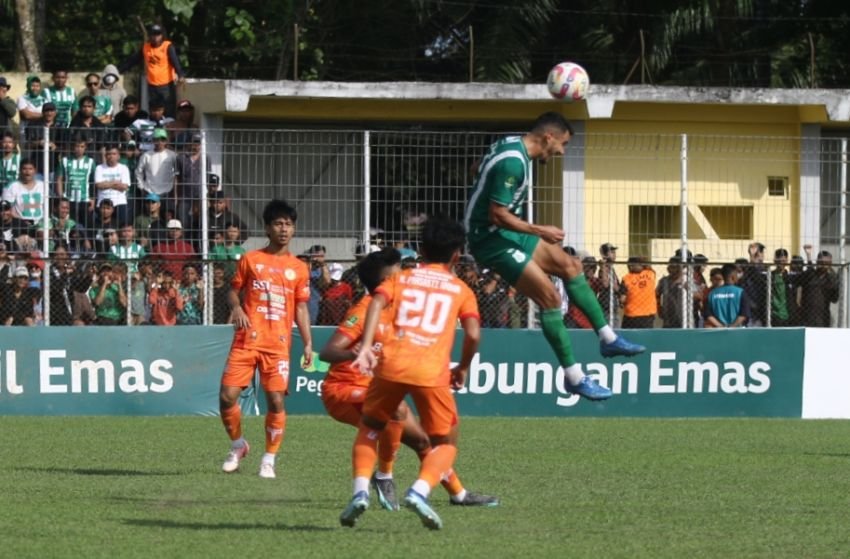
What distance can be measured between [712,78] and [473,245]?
2271 cm

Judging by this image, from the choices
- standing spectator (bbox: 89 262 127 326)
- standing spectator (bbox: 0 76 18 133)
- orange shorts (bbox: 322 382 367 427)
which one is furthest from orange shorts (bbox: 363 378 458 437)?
standing spectator (bbox: 0 76 18 133)

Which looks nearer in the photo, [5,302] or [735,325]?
[5,302]

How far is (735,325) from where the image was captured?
21.1 meters

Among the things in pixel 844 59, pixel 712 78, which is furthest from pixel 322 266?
pixel 844 59

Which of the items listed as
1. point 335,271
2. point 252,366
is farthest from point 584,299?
point 335,271

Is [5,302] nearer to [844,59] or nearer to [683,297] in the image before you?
[683,297]

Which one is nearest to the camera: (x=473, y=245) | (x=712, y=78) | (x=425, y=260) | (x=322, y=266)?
(x=425, y=260)

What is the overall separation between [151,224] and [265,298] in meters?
7.68

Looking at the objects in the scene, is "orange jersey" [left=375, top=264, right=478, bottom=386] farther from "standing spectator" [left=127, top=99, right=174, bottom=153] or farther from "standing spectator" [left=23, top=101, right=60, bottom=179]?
"standing spectator" [left=127, top=99, right=174, bottom=153]

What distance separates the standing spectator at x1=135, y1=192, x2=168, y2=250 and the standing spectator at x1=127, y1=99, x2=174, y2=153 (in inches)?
31.0

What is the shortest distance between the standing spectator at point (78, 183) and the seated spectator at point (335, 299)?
2967mm

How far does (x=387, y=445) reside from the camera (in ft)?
31.6

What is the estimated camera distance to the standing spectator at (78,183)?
1991 cm

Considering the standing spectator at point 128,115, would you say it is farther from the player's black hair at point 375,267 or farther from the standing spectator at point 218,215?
the player's black hair at point 375,267
